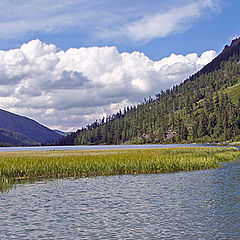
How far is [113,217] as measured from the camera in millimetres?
23016

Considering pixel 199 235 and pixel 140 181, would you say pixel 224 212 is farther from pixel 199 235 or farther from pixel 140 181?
pixel 140 181

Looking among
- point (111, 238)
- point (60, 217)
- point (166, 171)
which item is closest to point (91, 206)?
point (60, 217)

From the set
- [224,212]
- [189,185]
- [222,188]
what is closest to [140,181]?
[189,185]

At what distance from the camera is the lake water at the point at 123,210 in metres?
19.6

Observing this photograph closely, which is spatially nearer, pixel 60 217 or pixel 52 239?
pixel 52 239

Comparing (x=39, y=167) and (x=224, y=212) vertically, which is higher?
(x=39, y=167)

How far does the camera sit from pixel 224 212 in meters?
24.0

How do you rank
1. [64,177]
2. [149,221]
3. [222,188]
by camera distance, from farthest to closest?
[64,177] < [222,188] < [149,221]

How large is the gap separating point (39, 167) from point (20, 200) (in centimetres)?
1503

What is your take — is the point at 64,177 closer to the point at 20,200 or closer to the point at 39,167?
the point at 39,167

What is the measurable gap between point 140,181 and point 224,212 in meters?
16.2

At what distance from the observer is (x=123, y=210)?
2498 cm

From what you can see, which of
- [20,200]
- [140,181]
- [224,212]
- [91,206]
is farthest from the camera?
[140,181]

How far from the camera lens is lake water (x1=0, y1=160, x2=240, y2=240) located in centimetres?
1964
